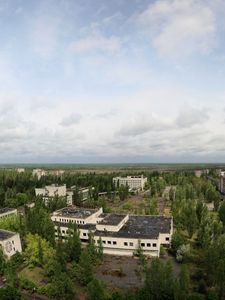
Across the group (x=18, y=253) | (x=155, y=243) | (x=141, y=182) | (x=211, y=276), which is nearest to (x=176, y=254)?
(x=155, y=243)

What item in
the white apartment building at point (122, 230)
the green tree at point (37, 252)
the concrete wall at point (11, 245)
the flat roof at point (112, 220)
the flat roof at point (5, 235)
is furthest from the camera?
the flat roof at point (112, 220)

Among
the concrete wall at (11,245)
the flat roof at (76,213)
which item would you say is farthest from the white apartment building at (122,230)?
the concrete wall at (11,245)

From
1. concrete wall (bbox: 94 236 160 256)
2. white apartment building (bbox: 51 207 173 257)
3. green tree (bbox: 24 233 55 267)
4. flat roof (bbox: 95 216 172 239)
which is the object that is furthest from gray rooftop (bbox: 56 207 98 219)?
green tree (bbox: 24 233 55 267)

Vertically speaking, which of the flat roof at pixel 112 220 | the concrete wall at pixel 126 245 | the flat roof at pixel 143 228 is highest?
the flat roof at pixel 112 220

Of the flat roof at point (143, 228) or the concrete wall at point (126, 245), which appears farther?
the flat roof at point (143, 228)

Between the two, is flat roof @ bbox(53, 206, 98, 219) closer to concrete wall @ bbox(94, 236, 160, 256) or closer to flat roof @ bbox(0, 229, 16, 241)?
concrete wall @ bbox(94, 236, 160, 256)

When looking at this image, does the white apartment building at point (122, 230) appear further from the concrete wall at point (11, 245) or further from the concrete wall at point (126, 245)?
the concrete wall at point (11, 245)

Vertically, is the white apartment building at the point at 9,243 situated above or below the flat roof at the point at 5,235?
below
